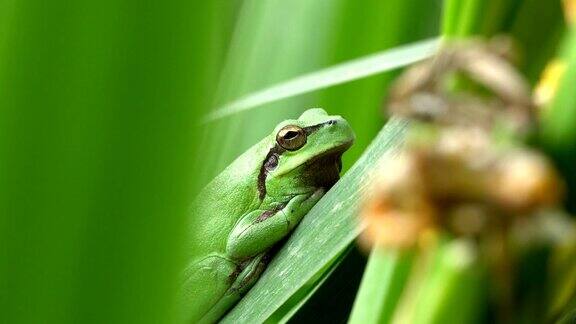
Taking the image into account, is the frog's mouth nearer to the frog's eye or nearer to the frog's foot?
the frog's eye

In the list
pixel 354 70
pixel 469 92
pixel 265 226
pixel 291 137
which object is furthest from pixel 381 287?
pixel 291 137

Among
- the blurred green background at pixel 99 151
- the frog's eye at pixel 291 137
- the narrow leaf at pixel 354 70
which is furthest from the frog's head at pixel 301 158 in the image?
the blurred green background at pixel 99 151

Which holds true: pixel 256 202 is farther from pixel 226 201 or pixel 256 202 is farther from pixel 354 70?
pixel 354 70

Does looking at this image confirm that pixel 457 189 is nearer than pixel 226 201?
Yes

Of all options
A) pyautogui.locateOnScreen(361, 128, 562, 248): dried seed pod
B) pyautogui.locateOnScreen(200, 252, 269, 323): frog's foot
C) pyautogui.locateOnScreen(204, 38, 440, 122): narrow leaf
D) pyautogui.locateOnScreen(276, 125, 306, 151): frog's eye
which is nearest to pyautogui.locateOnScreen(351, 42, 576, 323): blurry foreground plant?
pyautogui.locateOnScreen(361, 128, 562, 248): dried seed pod

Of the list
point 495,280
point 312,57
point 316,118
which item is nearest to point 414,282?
point 495,280

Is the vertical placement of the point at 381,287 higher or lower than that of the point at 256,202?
higher
